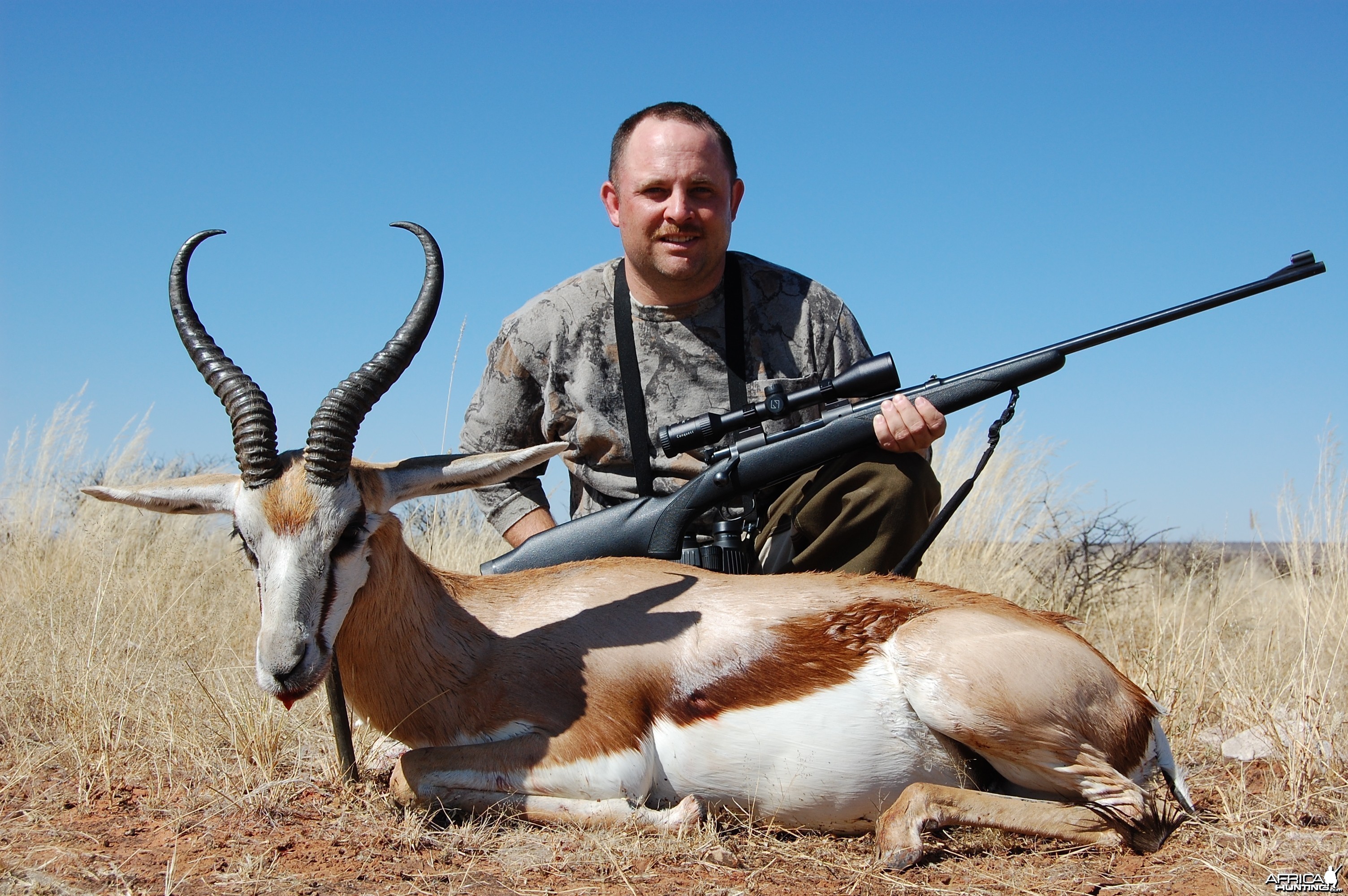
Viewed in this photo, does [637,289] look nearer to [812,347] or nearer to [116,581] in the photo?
[812,347]

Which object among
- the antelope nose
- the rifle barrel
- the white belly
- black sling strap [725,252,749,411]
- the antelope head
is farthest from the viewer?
black sling strap [725,252,749,411]

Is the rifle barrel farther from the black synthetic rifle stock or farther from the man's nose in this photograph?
the man's nose

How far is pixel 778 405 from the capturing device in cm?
526

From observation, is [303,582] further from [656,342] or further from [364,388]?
[656,342]

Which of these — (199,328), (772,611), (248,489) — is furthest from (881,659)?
(199,328)

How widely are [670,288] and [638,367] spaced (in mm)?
520

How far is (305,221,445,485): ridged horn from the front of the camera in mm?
3900

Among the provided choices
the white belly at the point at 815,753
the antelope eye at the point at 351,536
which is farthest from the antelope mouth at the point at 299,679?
the white belly at the point at 815,753

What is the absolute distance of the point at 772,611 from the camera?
4246 millimetres

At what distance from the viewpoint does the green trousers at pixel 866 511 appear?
537 cm

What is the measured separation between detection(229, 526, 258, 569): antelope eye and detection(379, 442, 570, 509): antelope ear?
528 mm

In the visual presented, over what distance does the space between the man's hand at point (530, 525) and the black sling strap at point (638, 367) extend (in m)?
0.60

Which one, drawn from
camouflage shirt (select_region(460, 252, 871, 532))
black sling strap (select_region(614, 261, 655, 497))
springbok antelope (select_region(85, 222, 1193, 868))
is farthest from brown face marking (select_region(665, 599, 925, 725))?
camouflage shirt (select_region(460, 252, 871, 532))

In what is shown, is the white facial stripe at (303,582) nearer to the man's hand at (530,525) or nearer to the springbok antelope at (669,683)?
the springbok antelope at (669,683)
